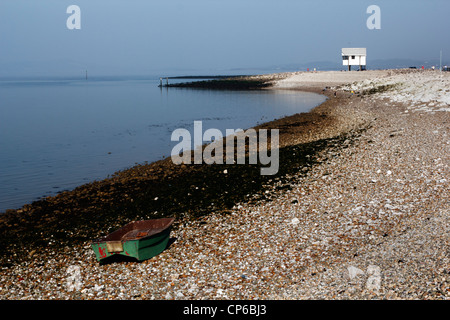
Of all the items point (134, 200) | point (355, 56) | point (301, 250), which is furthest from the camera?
point (355, 56)

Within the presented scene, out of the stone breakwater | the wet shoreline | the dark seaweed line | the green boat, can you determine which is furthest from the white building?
the green boat

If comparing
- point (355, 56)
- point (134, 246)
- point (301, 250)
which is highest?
point (355, 56)

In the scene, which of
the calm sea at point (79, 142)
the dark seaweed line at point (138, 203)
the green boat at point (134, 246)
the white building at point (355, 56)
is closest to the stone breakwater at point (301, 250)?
the green boat at point (134, 246)

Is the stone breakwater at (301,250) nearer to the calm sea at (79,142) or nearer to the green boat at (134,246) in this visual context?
the green boat at (134,246)

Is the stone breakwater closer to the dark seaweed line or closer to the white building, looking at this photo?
the dark seaweed line

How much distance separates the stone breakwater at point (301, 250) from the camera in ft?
31.9

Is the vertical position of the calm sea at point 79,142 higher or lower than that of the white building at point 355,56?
lower

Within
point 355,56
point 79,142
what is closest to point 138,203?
point 79,142

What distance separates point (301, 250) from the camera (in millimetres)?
11633

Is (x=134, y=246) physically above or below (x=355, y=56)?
below

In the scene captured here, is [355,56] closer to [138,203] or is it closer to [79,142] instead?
[79,142]

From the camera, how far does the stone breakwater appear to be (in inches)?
382

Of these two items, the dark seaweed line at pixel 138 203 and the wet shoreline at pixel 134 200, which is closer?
the dark seaweed line at pixel 138 203
